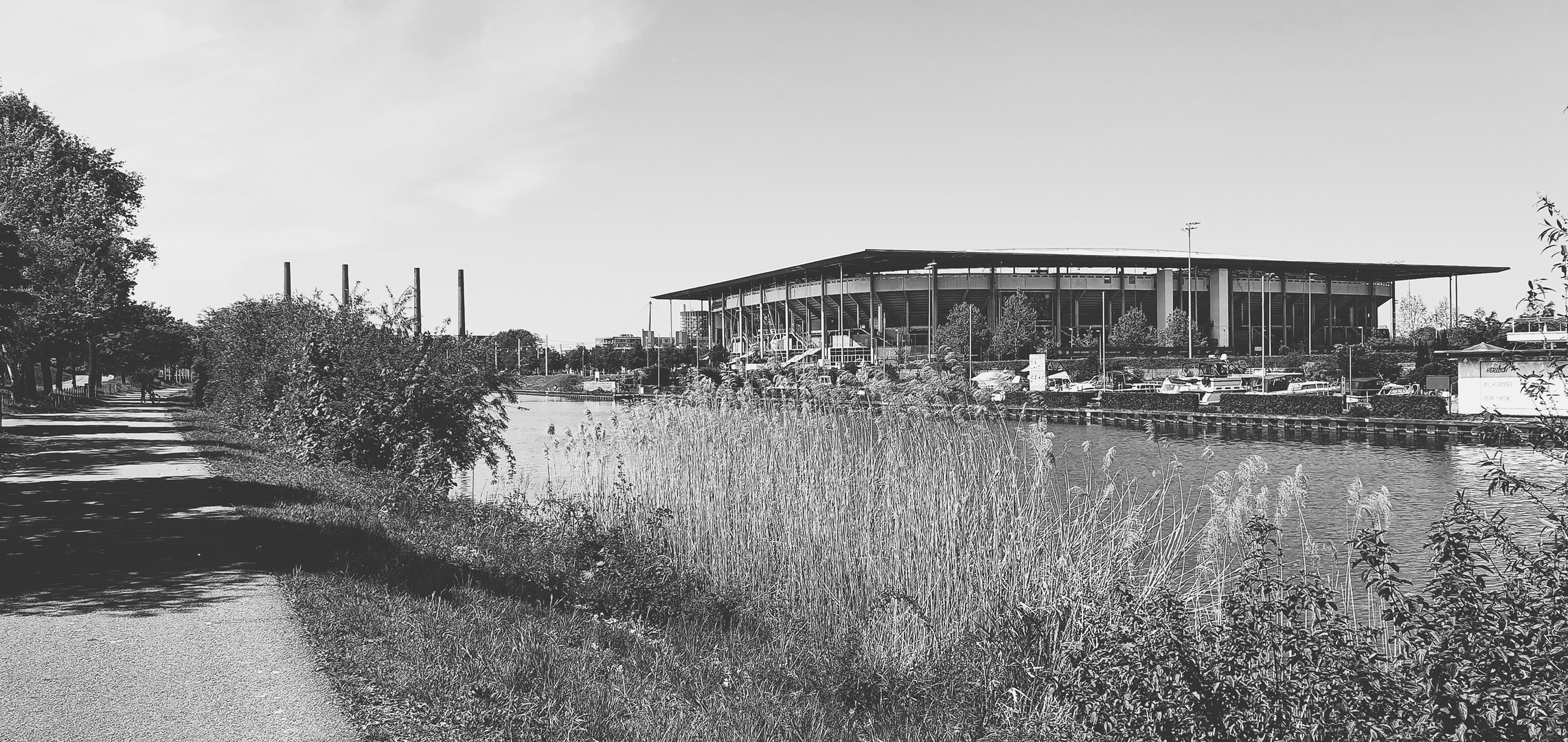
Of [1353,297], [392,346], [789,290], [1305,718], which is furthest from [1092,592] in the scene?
[1353,297]

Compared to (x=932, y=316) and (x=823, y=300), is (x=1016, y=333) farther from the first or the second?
(x=823, y=300)

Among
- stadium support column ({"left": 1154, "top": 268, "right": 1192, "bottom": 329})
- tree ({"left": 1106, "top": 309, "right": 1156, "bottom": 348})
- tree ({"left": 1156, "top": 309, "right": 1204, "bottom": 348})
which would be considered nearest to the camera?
tree ({"left": 1106, "top": 309, "right": 1156, "bottom": 348})

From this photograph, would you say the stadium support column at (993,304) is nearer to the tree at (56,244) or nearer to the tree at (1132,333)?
the tree at (1132,333)

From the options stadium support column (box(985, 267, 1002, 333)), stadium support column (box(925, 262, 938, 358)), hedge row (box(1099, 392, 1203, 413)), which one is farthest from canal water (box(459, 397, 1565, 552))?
stadium support column (box(985, 267, 1002, 333))

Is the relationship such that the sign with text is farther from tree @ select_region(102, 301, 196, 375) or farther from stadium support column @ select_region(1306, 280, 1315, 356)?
stadium support column @ select_region(1306, 280, 1315, 356)

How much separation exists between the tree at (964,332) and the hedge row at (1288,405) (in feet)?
132

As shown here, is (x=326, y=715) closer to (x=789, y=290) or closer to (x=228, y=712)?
(x=228, y=712)

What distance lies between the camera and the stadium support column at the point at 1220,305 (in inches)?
4109

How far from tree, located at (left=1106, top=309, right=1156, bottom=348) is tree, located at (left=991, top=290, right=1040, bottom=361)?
707 centimetres

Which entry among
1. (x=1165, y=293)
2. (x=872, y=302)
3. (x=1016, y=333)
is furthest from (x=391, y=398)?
(x=1165, y=293)

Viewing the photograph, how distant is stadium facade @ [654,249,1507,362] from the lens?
10294cm

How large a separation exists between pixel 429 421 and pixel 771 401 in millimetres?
6011

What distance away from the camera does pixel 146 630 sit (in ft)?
21.4

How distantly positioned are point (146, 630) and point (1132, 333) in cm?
9271
